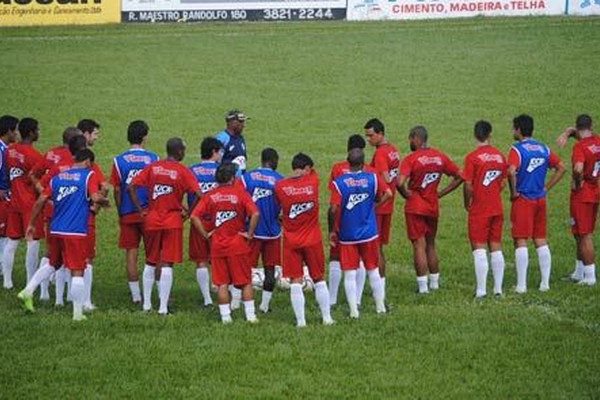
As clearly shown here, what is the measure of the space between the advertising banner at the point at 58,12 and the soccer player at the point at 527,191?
29.7 m

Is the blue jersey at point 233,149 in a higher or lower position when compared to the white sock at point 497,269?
higher

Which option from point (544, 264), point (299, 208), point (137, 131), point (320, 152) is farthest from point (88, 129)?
point (320, 152)

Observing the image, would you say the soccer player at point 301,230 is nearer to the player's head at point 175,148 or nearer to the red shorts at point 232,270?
the red shorts at point 232,270

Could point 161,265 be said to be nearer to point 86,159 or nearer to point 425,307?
point 86,159

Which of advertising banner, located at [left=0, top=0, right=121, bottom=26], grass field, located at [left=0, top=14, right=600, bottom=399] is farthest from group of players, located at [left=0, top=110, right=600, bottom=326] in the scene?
advertising banner, located at [left=0, top=0, right=121, bottom=26]

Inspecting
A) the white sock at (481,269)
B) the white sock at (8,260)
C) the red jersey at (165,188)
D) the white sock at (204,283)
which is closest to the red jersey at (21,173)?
the white sock at (8,260)

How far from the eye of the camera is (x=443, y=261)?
2181cm

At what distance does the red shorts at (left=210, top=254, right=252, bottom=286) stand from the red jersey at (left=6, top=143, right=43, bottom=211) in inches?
153

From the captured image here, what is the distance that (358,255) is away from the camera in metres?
17.2

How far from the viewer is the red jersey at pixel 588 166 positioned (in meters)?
19.4

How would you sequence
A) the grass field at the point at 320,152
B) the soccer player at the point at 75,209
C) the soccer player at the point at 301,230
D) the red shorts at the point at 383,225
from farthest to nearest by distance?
the red shorts at the point at 383,225, the soccer player at the point at 75,209, the soccer player at the point at 301,230, the grass field at the point at 320,152

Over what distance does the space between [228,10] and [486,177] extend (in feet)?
96.4

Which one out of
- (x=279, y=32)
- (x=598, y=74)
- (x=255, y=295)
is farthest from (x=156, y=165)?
(x=279, y=32)

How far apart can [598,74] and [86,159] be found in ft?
83.0
